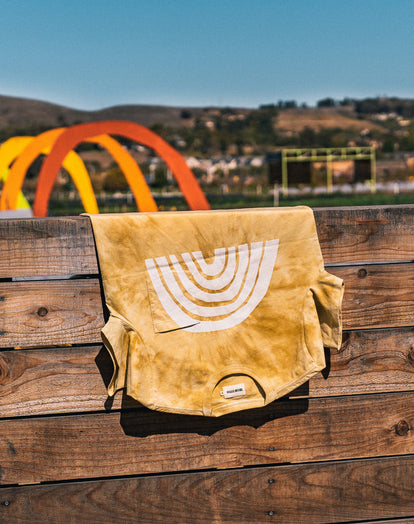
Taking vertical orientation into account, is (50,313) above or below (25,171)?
below

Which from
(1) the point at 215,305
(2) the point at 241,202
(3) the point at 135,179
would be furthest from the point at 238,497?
(2) the point at 241,202

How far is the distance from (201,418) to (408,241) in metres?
0.99

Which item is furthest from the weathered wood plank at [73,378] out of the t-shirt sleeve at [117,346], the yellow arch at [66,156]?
the yellow arch at [66,156]

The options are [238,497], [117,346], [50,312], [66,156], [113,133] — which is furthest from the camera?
[66,156]

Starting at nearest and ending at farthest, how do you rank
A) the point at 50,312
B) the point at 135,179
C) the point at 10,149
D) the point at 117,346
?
the point at 117,346 → the point at 50,312 → the point at 135,179 → the point at 10,149

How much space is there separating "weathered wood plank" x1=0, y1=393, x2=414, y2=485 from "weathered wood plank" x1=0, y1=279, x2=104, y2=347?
0.28m

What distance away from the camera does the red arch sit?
9717 millimetres

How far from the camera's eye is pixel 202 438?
2197mm

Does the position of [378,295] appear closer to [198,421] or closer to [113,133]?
[198,421]

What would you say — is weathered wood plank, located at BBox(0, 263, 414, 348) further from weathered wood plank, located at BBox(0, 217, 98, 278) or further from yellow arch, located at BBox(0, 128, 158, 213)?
yellow arch, located at BBox(0, 128, 158, 213)

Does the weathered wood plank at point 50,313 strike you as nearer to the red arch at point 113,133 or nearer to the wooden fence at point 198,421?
the wooden fence at point 198,421

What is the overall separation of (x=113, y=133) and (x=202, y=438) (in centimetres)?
875

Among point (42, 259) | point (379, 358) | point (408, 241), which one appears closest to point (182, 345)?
point (42, 259)

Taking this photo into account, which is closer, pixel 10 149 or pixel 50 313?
pixel 50 313
